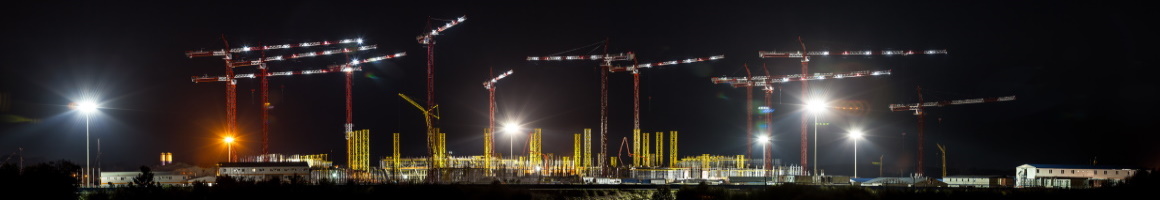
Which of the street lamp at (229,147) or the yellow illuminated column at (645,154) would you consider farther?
the yellow illuminated column at (645,154)

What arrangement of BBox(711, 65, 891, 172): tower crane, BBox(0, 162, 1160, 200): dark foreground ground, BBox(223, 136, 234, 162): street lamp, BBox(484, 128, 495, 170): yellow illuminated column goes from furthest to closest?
BBox(711, 65, 891, 172): tower crane, BBox(484, 128, 495, 170): yellow illuminated column, BBox(223, 136, 234, 162): street lamp, BBox(0, 162, 1160, 200): dark foreground ground

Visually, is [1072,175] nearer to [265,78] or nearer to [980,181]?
[980,181]

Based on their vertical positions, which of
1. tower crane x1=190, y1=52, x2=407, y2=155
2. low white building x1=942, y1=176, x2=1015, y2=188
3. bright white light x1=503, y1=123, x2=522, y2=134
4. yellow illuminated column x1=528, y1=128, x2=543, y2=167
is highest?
tower crane x1=190, y1=52, x2=407, y2=155

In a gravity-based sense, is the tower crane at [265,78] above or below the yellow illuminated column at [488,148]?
above

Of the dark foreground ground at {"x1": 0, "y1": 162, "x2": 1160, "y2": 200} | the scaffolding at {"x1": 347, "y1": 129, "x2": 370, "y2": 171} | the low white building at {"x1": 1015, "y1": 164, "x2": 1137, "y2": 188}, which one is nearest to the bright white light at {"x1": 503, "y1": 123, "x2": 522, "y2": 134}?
the scaffolding at {"x1": 347, "y1": 129, "x2": 370, "y2": 171}

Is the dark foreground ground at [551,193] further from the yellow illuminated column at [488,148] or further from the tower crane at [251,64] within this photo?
the tower crane at [251,64]

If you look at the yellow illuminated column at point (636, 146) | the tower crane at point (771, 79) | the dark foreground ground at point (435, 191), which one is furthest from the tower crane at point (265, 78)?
the dark foreground ground at point (435, 191)

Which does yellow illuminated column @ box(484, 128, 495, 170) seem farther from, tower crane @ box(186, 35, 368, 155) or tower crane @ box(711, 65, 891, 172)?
tower crane @ box(711, 65, 891, 172)

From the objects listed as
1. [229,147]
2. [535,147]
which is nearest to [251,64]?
[229,147]

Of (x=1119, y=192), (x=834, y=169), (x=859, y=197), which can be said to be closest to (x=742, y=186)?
(x=859, y=197)

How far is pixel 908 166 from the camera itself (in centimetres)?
13588

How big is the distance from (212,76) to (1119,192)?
243 ft

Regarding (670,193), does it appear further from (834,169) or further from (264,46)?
(834,169)

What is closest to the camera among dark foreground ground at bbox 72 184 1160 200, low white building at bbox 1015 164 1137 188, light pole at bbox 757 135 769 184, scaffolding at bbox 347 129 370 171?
dark foreground ground at bbox 72 184 1160 200
